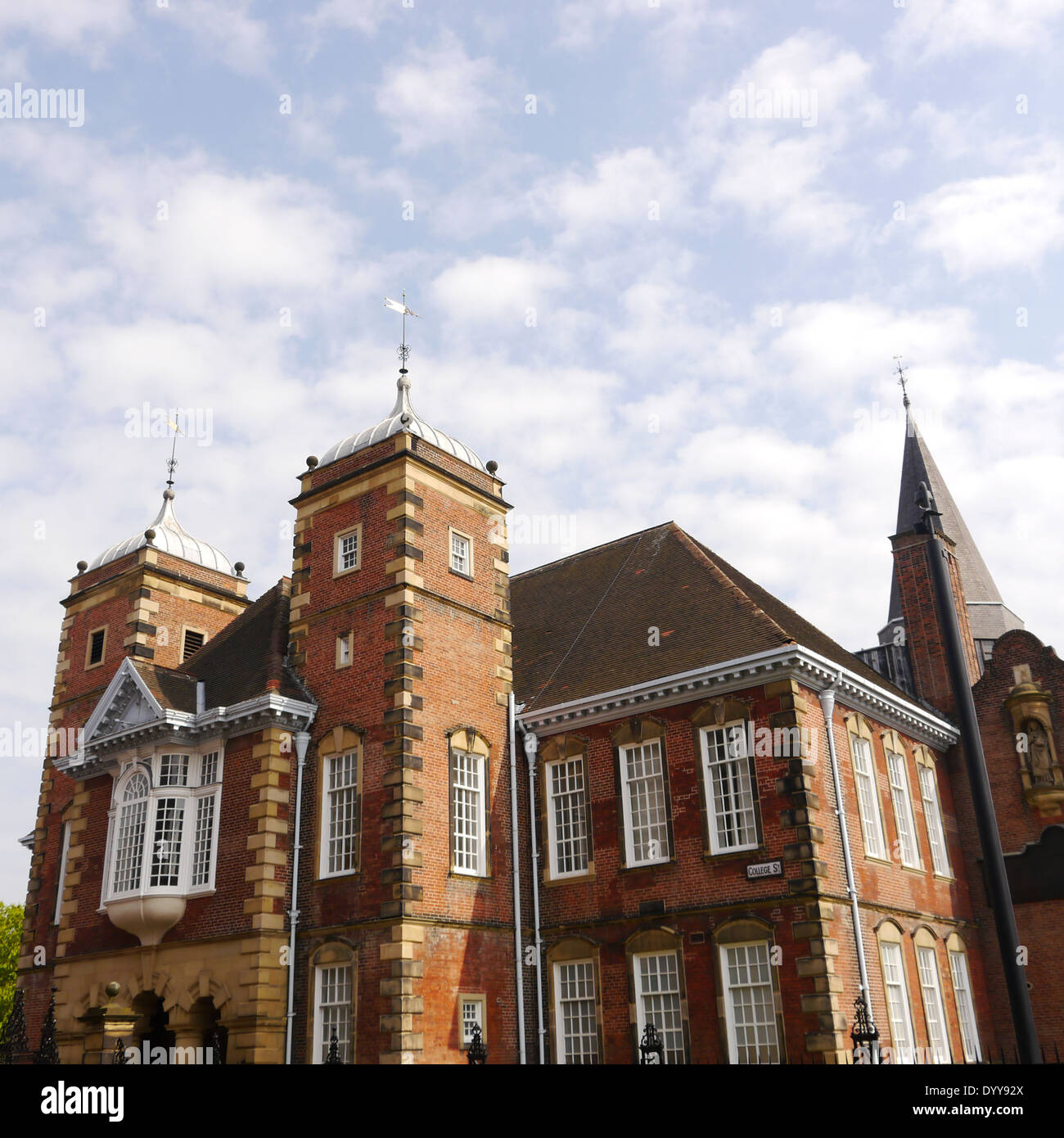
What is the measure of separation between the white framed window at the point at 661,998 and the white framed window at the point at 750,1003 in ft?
3.71

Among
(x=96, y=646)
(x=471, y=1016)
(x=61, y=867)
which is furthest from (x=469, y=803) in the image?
(x=96, y=646)

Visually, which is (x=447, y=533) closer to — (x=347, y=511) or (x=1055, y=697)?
(x=347, y=511)

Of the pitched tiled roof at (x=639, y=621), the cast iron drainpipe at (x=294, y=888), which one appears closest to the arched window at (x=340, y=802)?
the cast iron drainpipe at (x=294, y=888)

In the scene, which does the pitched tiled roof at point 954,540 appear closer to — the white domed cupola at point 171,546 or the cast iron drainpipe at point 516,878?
the cast iron drainpipe at point 516,878

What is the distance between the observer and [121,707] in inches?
1027

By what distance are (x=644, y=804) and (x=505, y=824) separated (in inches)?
139

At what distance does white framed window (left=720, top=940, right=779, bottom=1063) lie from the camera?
20.1 metres

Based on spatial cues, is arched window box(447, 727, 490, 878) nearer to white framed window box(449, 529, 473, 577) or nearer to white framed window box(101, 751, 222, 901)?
white framed window box(449, 529, 473, 577)

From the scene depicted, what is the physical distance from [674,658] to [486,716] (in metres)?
4.79

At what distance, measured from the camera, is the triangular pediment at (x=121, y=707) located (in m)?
25.3

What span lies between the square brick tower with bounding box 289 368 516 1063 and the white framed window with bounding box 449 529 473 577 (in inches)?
2.6

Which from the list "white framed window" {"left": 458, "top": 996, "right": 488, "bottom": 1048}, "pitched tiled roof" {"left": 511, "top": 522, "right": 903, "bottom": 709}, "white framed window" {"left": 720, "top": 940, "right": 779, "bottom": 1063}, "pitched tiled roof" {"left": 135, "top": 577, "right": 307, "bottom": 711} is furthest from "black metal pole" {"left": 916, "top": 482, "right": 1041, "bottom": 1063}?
"pitched tiled roof" {"left": 135, "top": 577, "right": 307, "bottom": 711}

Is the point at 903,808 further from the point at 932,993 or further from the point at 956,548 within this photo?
the point at 956,548
